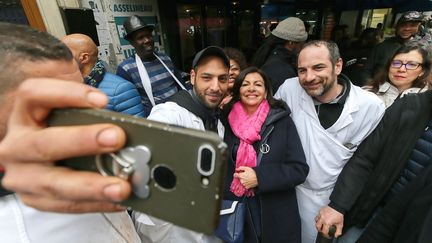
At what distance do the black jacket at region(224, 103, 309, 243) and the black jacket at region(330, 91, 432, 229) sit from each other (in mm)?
343

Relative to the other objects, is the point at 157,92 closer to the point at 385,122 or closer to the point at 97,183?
the point at 385,122

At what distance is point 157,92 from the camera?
266 cm

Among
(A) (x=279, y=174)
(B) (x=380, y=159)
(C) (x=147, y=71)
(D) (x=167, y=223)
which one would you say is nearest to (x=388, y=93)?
(B) (x=380, y=159)

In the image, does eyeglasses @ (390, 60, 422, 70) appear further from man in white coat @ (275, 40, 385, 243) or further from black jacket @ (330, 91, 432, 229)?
black jacket @ (330, 91, 432, 229)

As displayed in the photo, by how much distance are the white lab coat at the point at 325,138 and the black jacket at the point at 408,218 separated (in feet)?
1.38

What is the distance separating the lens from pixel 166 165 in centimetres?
42

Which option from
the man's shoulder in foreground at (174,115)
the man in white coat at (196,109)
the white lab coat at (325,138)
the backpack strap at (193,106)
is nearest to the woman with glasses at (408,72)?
the white lab coat at (325,138)

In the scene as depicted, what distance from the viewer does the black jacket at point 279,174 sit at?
5.51ft

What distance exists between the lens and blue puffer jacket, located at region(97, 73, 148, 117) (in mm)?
2008

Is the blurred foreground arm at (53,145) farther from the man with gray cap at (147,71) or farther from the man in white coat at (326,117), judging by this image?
the man with gray cap at (147,71)

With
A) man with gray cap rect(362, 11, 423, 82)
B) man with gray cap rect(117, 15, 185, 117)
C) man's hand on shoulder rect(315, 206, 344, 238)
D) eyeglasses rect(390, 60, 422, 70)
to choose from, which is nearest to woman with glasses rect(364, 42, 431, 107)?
eyeglasses rect(390, 60, 422, 70)

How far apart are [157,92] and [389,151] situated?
7.26 ft

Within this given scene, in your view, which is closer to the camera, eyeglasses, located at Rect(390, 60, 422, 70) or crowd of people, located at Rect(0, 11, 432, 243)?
crowd of people, located at Rect(0, 11, 432, 243)

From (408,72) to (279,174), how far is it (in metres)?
1.72
